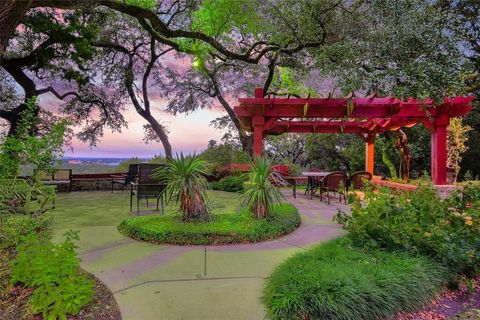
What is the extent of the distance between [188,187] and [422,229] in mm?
3048

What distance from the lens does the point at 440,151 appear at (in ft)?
27.5

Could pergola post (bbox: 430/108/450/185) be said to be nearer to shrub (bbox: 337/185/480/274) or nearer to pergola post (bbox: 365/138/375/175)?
pergola post (bbox: 365/138/375/175)

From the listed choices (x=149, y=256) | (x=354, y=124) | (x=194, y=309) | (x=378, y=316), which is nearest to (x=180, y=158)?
(x=149, y=256)

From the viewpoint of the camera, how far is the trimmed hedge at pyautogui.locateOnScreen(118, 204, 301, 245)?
446 centimetres

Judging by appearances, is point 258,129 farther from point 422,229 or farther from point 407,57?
point 422,229

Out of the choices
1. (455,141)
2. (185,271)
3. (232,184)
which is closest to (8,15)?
(185,271)

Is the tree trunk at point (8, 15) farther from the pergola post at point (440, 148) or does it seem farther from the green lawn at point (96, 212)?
the pergola post at point (440, 148)

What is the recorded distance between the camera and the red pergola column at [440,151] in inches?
324

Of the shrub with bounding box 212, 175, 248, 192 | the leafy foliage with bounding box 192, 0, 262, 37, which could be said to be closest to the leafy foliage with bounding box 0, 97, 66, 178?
the leafy foliage with bounding box 192, 0, 262, 37

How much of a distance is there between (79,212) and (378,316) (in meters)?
6.04

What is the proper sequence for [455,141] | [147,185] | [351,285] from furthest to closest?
[455,141] < [147,185] < [351,285]

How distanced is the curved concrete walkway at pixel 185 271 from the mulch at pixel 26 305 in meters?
0.08

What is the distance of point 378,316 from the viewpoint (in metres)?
2.56

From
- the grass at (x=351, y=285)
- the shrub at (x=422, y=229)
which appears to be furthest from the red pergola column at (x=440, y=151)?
the grass at (x=351, y=285)
